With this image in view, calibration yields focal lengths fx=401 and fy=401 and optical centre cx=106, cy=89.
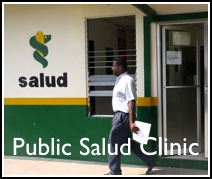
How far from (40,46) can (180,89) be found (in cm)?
243

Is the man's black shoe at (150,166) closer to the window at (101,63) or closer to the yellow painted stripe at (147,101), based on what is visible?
the yellow painted stripe at (147,101)

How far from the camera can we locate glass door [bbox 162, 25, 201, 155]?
20.5ft

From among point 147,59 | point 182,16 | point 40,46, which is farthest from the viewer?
point 40,46

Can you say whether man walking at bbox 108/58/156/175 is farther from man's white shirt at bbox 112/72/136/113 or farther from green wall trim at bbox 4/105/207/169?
green wall trim at bbox 4/105/207/169

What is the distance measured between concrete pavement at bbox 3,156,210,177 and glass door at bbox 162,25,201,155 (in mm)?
492

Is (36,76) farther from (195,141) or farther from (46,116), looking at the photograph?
(195,141)

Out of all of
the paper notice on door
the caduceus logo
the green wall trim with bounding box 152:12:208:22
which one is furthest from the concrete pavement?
the green wall trim with bounding box 152:12:208:22

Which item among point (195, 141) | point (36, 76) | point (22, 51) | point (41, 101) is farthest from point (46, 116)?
point (195, 141)

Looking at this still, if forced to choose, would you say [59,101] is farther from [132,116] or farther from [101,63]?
[132,116]

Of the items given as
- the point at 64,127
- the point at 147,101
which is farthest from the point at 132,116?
the point at 64,127

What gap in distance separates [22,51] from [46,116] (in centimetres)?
119

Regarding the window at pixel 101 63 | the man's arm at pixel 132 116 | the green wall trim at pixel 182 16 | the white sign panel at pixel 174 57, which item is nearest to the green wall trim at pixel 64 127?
the window at pixel 101 63

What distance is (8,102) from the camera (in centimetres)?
698

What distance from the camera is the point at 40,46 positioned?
6.75 metres
